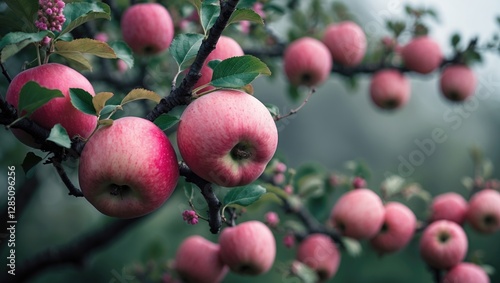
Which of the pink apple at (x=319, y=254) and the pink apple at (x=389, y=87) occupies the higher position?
the pink apple at (x=389, y=87)

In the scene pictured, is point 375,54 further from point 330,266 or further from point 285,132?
point 285,132

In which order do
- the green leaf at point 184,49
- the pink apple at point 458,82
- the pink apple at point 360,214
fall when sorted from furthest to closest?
the pink apple at point 458,82, the pink apple at point 360,214, the green leaf at point 184,49

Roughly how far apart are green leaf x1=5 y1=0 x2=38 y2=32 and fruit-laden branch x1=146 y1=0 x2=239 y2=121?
0.28 metres

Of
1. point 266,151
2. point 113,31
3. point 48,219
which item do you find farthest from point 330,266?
point 48,219

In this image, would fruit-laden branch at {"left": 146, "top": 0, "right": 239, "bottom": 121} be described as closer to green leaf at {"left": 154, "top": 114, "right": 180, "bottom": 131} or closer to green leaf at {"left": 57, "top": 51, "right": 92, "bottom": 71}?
green leaf at {"left": 154, "top": 114, "right": 180, "bottom": 131}

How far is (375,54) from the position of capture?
236 cm

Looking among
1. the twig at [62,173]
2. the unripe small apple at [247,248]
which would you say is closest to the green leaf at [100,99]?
the twig at [62,173]

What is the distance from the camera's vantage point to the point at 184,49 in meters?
1.01

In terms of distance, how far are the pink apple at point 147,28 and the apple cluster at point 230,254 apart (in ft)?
1.92

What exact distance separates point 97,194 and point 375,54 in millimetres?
1738

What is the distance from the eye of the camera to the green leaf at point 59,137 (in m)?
0.80

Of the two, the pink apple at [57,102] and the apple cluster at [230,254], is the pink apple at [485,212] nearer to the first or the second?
the apple cluster at [230,254]

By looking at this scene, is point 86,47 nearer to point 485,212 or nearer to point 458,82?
point 485,212

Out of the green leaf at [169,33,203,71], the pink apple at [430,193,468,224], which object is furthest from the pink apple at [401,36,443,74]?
the green leaf at [169,33,203,71]
